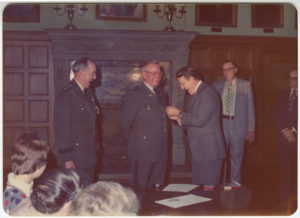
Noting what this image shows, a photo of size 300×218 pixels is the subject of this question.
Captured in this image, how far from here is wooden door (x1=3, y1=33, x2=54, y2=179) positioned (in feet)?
18.7

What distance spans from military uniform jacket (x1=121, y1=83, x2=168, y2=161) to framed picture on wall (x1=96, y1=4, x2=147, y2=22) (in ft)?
8.82

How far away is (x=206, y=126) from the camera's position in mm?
2996

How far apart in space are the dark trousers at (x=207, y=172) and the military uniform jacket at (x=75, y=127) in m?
0.77

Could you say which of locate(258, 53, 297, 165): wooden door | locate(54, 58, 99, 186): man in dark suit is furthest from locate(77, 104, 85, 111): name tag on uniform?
locate(258, 53, 297, 165): wooden door

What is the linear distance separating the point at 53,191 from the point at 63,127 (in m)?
1.20

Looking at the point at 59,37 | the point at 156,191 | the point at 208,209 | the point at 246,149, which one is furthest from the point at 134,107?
the point at 246,149

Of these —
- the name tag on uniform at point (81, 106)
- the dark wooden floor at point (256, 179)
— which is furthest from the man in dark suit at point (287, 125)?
the name tag on uniform at point (81, 106)

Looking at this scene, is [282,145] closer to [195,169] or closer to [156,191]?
[195,169]

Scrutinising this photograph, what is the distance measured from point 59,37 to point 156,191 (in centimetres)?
388

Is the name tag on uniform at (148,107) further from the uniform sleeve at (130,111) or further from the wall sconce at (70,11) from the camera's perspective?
the wall sconce at (70,11)

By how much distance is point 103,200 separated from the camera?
1274mm

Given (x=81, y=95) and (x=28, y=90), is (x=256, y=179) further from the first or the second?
(x=28, y=90)

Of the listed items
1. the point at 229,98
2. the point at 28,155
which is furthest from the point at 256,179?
the point at 28,155

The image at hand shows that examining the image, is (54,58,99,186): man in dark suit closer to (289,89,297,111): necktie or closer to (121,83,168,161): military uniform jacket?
(121,83,168,161): military uniform jacket
